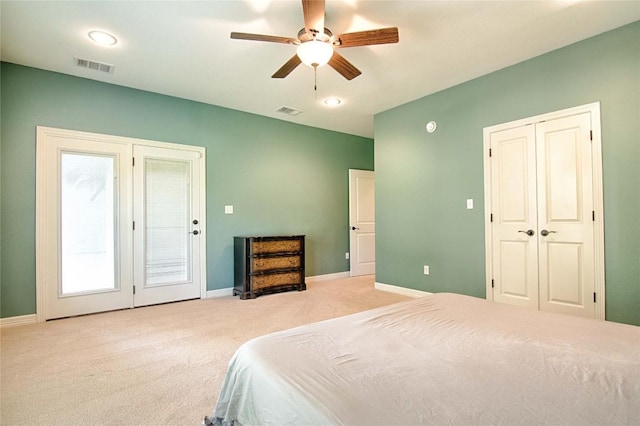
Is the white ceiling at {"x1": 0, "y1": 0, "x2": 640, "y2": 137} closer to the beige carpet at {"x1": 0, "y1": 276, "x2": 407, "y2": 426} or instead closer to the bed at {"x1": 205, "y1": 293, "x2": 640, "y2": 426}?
the bed at {"x1": 205, "y1": 293, "x2": 640, "y2": 426}

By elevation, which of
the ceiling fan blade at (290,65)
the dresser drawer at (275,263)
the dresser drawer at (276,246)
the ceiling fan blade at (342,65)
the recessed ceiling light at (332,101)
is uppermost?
the recessed ceiling light at (332,101)

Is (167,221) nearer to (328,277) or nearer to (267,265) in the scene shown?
(267,265)

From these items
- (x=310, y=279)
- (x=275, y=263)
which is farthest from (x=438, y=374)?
(x=310, y=279)

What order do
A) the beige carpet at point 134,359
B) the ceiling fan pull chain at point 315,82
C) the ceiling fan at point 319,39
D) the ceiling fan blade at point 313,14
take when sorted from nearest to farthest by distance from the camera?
1. the beige carpet at point 134,359
2. the ceiling fan blade at point 313,14
3. the ceiling fan at point 319,39
4. the ceiling fan pull chain at point 315,82

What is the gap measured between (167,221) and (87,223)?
0.85m

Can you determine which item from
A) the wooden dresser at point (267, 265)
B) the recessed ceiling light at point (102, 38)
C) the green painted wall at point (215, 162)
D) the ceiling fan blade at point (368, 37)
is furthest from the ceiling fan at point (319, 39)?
the wooden dresser at point (267, 265)

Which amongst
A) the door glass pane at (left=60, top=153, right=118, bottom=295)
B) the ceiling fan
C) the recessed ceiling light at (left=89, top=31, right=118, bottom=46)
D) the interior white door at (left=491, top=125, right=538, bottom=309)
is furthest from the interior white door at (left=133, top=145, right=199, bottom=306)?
the interior white door at (left=491, top=125, right=538, bottom=309)

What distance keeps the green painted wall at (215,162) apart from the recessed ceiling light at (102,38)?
3.35 feet

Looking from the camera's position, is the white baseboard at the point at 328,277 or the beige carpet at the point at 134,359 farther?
the white baseboard at the point at 328,277

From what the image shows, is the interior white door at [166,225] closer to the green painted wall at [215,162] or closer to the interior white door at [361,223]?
the green painted wall at [215,162]

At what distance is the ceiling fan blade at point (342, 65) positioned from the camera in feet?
8.73

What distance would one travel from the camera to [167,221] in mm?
4207

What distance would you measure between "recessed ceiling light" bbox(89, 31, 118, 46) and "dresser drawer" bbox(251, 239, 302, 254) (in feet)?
8.76

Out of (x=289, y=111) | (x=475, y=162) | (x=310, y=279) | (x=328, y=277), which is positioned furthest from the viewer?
(x=328, y=277)
